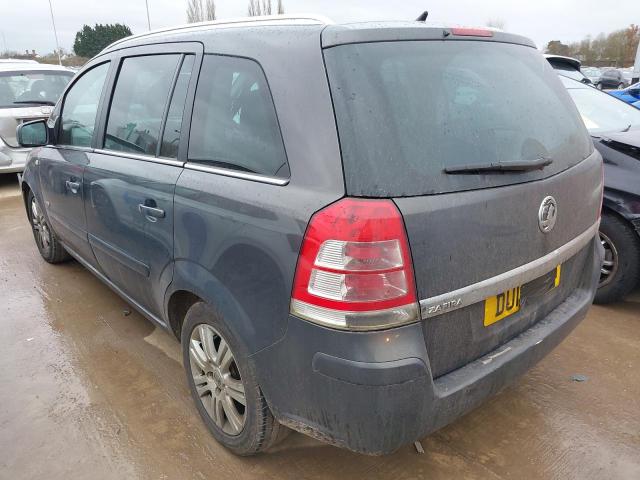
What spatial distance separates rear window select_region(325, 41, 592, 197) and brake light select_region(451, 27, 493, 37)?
38 millimetres

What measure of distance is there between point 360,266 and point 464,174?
494 mm

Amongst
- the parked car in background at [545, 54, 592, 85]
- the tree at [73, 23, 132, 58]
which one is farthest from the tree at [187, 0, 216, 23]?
the parked car in background at [545, 54, 592, 85]

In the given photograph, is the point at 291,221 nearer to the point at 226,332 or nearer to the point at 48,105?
the point at 226,332

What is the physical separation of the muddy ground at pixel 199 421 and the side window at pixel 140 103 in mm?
1279

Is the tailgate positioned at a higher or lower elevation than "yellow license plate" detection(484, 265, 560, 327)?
higher

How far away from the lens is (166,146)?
2363 millimetres

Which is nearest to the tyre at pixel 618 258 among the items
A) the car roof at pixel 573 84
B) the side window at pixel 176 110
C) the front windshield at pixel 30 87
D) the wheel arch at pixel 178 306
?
the car roof at pixel 573 84

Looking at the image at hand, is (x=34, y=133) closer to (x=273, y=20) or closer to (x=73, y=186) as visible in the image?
(x=73, y=186)

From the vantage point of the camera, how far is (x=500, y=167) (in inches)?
69.5

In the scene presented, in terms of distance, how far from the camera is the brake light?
6.36 ft

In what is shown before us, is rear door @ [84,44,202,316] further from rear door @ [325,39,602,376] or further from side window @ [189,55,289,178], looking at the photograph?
rear door @ [325,39,602,376]

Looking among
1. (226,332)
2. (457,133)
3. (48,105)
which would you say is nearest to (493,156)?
(457,133)

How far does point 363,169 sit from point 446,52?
2.14ft

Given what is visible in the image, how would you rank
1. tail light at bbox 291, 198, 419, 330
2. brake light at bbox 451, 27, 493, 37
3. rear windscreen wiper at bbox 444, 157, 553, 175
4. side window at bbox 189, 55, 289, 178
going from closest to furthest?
tail light at bbox 291, 198, 419, 330 → rear windscreen wiper at bbox 444, 157, 553, 175 → side window at bbox 189, 55, 289, 178 → brake light at bbox 451, 27, 493, 37
